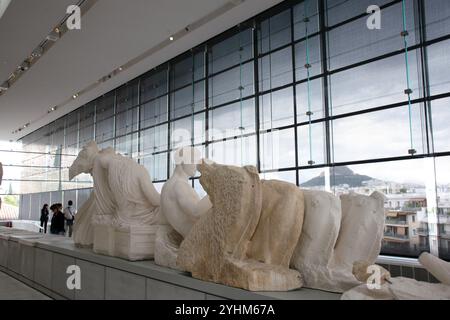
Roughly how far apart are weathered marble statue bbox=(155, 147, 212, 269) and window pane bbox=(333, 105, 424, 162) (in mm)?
3768

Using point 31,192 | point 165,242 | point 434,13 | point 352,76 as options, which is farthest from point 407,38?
point 31,192

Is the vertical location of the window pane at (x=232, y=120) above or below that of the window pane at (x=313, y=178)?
above

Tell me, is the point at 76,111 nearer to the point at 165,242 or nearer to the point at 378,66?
the point at 378,66

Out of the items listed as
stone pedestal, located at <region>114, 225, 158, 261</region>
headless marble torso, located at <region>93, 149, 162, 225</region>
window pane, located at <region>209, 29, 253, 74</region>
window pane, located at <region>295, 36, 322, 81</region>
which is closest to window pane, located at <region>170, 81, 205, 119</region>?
window pane, located at <region>209, 29, 253, 74</region>

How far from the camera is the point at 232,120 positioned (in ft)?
28.8

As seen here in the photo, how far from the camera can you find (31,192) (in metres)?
19.7

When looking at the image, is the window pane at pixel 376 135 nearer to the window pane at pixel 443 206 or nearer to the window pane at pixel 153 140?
the window pane at pixel 443 206

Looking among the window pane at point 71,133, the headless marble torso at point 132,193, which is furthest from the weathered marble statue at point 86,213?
the window pane at point 71,133

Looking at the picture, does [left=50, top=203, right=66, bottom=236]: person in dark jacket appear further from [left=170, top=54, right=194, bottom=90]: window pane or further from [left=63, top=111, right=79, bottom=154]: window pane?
[left=63, top=111, right=79, bottom=154]: window pane

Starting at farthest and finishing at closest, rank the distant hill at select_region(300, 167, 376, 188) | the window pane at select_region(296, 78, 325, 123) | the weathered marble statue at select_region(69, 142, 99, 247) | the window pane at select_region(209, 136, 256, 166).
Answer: the window pane at select_region(209, 136, 256, 166) → the window pane at select_region(296, 78, 325, 123) → the distant hill at select_region(300, 167, 376, 188) → the weathered marble statue at select_region(69, 142, 99, 247)

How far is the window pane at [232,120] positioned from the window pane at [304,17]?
5.45ft

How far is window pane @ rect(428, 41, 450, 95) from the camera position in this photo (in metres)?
5.59

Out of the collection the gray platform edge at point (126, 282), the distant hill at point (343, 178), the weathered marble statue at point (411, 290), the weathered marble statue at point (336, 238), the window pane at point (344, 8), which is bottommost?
the gray platform edge at point (126, 282)

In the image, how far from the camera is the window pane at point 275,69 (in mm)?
7611
